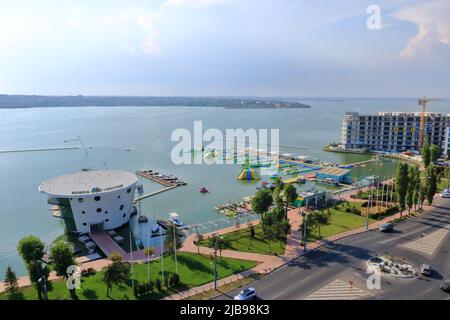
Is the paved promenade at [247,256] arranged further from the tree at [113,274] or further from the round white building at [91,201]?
the round white building at [91,201]

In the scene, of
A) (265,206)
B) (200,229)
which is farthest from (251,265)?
(200,229)

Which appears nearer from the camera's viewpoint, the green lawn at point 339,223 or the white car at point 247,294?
the white car at point 247,294

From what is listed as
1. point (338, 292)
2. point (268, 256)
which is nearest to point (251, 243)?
point (268, 256)

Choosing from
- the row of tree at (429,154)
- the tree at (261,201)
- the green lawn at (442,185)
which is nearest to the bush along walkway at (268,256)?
the tree at (261,201)

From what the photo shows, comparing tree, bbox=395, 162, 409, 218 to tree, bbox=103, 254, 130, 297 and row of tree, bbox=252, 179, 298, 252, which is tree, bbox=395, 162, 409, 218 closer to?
row of tree, bbox=252, 179, 298, 252

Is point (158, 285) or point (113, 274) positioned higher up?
point (113, 274)

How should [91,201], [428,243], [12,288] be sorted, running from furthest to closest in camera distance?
1. [91,201]
2. [428,243]
3. [12,288]

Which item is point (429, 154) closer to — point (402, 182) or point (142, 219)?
point (402, 182)
